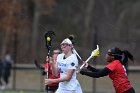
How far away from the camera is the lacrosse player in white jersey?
17.3 metres

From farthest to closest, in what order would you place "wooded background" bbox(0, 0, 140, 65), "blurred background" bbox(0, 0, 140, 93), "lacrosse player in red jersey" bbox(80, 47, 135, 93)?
"wooded background" bbox(0, 0, 140, 65)
"blurred background" bbox(0, 0, 140, 93)
"lacrosse player in red jersey" bbox(80, 47, 135, 93)

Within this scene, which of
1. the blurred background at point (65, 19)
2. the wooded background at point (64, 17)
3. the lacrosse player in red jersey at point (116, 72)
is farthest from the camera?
the wooded background at point (64, 17)

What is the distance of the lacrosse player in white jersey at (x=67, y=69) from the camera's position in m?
17.3

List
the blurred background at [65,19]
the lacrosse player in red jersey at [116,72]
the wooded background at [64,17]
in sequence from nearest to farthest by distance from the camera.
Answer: the lacrosse player in red jersey at [116,72], the blurred background at [65,19], the wooded background at [64,17]

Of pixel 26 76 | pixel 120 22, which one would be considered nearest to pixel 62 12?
pixel 120 22

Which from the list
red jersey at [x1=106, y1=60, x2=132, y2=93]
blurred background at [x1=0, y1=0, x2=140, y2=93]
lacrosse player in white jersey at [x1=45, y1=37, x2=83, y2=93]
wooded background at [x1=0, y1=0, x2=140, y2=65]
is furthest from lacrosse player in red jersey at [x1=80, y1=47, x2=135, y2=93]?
wooded background at [x1=0, y1=0, x2=140, y2=65]

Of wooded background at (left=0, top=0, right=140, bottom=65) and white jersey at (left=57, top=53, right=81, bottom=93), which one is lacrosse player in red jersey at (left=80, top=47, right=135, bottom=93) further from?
wooded background at (left=0, top=0, right=140, bottom=65)

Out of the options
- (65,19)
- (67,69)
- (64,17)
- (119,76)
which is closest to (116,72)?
(119,76)

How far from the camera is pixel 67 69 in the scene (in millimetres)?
17312

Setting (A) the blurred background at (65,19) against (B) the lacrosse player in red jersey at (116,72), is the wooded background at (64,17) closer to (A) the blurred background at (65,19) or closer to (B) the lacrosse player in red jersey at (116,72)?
(A) the blurred background at (65,19)

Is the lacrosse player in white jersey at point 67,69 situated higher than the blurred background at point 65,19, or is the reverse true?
the blurred background at point 65,19

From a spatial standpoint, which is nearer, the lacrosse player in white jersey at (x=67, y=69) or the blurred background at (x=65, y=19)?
the lacrosse player in white jersey at (x=67, y=69)

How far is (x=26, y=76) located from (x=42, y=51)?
2.38m

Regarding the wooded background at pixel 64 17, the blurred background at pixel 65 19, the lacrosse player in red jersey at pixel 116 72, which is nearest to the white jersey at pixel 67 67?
the lacrosse player in red jersey at pixel 116 72
